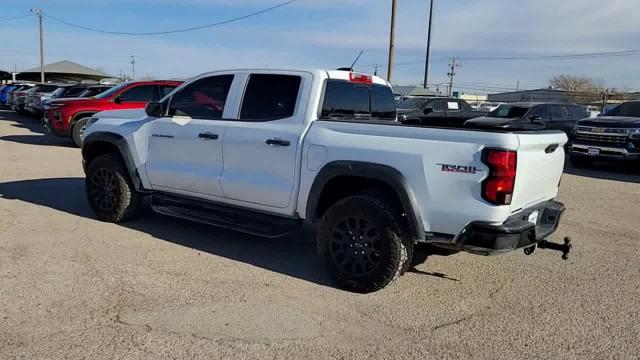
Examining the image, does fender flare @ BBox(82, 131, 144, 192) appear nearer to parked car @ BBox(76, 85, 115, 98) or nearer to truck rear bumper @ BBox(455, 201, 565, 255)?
truck rear bumper @ BBox(455, 201, 565, 255)

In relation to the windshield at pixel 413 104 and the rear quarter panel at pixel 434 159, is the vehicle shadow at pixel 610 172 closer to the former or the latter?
the windshield at pixel 413 104

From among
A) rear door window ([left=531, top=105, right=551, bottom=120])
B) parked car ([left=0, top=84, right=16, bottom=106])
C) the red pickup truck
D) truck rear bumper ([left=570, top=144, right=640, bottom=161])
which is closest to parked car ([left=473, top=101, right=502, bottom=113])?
rear door window ([left=531, top=105, right=551, bottom=120])

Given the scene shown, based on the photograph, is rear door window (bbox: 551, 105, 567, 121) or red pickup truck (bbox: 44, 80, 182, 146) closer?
red pickup truck (bbox: 44, 80, 182, 146)

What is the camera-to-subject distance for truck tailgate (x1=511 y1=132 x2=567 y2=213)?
3994 millimetres

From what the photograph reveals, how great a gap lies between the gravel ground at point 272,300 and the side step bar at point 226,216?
1.13 feet

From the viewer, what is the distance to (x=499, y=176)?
12.7 ft

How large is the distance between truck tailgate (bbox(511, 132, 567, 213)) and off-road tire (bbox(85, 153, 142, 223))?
4.34m

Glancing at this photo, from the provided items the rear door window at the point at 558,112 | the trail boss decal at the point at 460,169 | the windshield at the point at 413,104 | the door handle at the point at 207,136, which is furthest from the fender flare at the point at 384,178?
the windshield at the point at 413,104

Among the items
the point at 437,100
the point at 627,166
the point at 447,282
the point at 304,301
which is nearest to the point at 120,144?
the point at 304,301

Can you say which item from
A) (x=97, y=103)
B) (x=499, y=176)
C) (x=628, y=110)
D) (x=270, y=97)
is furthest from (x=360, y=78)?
(x=628, y=110)

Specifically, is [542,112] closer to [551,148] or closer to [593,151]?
[593,151]

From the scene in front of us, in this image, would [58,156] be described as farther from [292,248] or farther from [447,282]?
[447,282]

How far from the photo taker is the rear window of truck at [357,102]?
201 inches

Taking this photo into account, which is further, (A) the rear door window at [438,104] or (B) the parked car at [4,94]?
(B) the parked car at [4,94]
